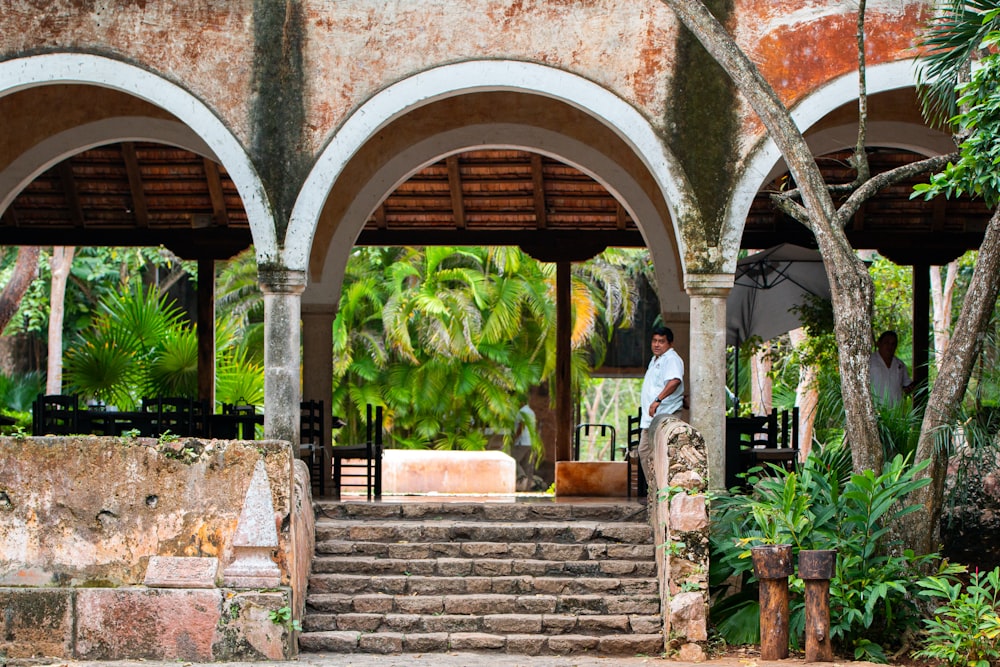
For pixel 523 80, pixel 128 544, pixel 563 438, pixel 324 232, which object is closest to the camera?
pixel 128 544

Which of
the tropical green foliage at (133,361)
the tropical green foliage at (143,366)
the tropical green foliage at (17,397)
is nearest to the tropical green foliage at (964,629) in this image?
the tropical green foliage at (143,366)

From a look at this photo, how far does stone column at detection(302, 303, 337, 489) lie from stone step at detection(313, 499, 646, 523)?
3345mm

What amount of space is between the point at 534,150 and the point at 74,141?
14.1 ft

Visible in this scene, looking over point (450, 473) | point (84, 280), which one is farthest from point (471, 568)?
point (84, 280)

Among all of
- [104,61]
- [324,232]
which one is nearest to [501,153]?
[324,232]

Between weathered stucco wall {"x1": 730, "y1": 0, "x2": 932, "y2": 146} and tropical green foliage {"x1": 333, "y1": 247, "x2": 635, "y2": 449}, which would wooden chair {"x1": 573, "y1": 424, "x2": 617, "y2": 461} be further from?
weathered stucco wall {"x1": 730, "y1": 0, "x2": 932, "y2": 146}

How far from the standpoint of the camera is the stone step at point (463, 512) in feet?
31.1

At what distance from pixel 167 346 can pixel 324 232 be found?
3041 mm

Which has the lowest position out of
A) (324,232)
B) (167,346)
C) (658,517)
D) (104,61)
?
(658,517)

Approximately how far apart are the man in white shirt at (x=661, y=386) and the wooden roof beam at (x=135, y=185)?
646cm

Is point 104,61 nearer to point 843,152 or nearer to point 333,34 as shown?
point 333,34

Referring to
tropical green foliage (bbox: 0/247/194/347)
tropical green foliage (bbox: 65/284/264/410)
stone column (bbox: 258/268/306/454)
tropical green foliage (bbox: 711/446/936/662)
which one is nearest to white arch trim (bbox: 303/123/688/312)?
tropical green foliage (bbox: 65/284/264/410)

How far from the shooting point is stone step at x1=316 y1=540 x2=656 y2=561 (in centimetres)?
891

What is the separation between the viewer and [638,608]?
8.44 m
